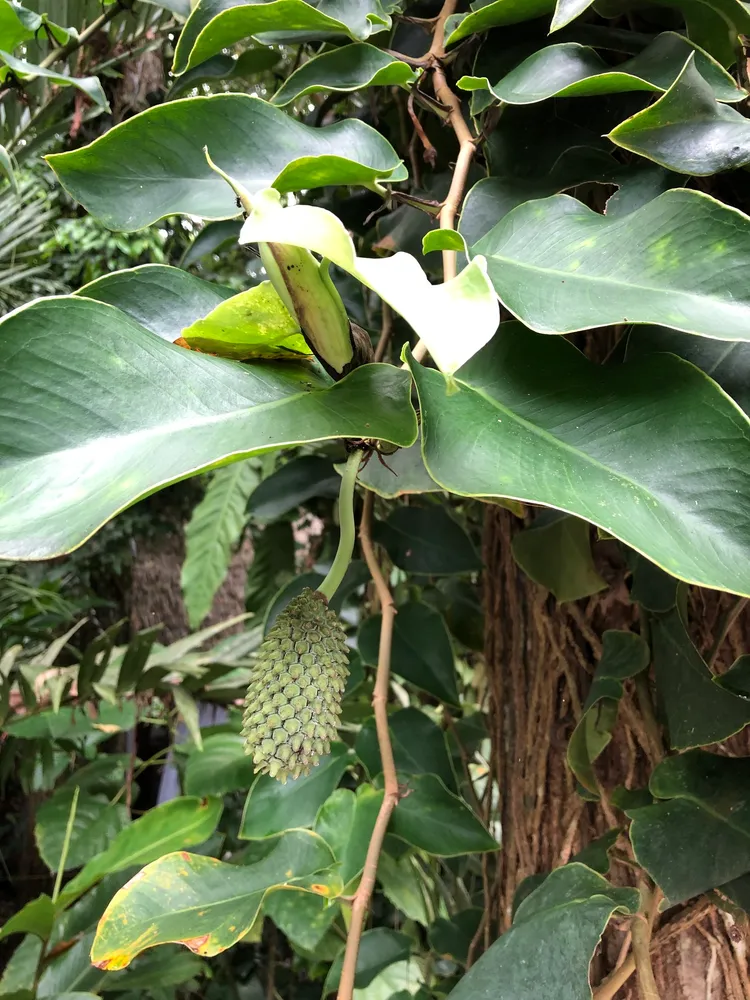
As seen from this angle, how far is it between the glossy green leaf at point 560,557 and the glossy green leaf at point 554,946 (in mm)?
172

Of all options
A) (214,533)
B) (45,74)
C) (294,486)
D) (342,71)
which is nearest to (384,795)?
(294,486)

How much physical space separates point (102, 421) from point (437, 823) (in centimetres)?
36

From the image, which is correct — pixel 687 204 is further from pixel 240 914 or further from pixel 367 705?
pixel 367 705

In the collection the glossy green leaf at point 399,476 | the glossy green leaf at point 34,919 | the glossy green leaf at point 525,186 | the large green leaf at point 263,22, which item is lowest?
the glossy green leaf at point 34,919

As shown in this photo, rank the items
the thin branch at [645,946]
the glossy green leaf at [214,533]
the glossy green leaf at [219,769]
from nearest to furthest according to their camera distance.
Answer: the thin branch at [645,946], the glossy green leaf at [219,769], the glossy green leaf at [214,533]

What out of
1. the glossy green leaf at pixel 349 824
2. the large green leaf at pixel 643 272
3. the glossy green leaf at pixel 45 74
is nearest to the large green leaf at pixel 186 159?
the large green leaf at pixel 643 272

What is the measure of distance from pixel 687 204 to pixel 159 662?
838 mm

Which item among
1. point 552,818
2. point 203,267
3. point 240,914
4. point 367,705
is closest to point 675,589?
point 552,818

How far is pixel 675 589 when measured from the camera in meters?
0.42

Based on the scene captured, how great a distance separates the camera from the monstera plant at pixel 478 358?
0.24 metres

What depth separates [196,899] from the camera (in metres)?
0.41

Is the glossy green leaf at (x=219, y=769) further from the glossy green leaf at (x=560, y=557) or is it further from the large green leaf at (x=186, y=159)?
the large green leaf at (x=186, y=159)

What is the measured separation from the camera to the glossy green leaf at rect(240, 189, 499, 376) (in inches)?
7.8

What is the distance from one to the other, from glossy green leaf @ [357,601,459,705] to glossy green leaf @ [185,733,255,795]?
31 centimetres
